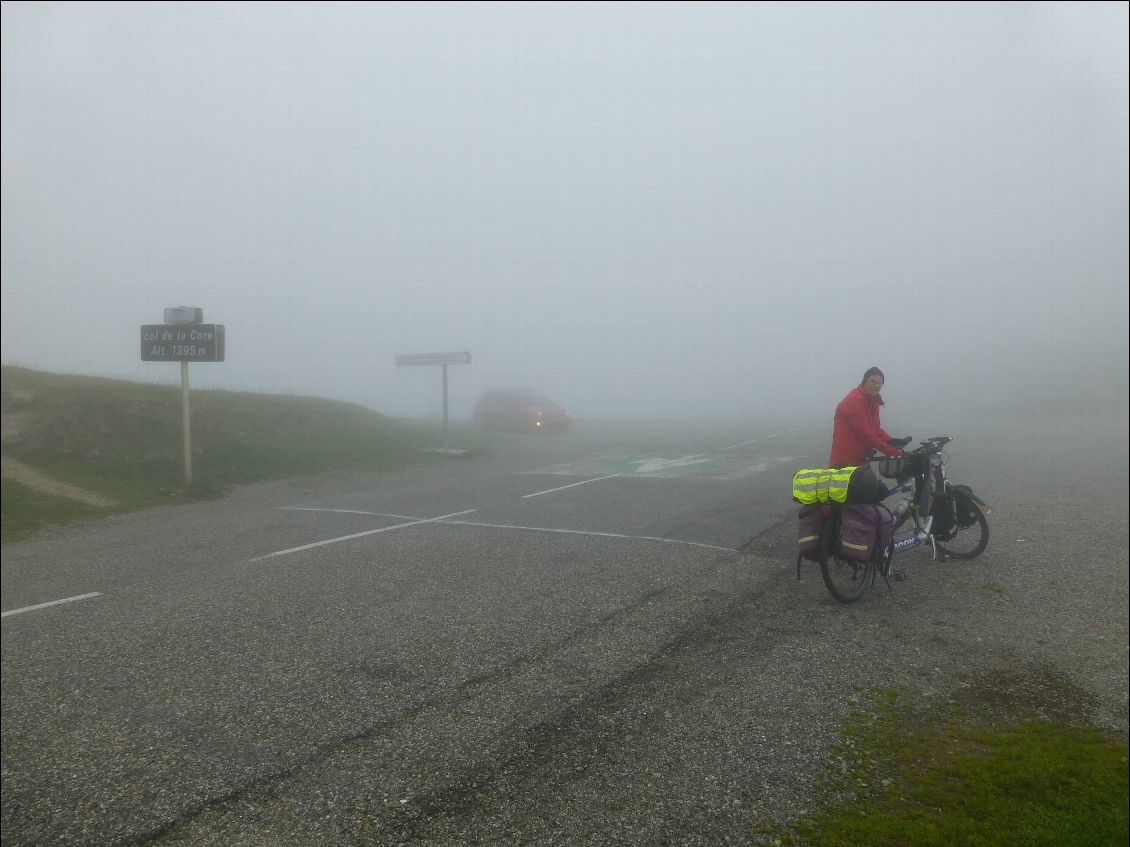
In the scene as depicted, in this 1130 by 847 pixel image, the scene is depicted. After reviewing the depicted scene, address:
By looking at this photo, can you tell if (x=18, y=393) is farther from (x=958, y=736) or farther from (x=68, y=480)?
(x=958, y=736)

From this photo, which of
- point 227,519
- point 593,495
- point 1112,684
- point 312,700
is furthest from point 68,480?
point 1112,684

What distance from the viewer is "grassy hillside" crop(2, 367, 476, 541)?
1295 centimetres

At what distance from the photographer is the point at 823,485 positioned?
5.64m

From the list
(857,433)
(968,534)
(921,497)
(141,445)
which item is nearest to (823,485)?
(857,433)

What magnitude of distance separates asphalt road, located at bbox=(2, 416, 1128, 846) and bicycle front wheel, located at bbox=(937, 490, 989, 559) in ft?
0.83

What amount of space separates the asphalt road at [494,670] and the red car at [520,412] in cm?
1743

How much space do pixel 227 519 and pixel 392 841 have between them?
9.40 meters

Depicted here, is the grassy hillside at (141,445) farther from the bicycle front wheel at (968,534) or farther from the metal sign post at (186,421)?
the bicycle front wheel at (968,534)

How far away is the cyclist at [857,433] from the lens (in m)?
4.47

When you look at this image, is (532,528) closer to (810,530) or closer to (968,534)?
(810,530)

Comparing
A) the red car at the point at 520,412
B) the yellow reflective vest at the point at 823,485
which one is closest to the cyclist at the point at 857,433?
the yellow reflective vest at the point at 823,485

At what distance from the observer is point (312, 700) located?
4.59 m

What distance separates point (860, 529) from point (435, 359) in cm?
1644

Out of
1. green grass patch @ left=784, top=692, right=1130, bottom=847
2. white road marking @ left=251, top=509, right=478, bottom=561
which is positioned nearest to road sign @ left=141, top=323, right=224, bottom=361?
white road marking @ left=251, top=509, right=478, bottom=561
